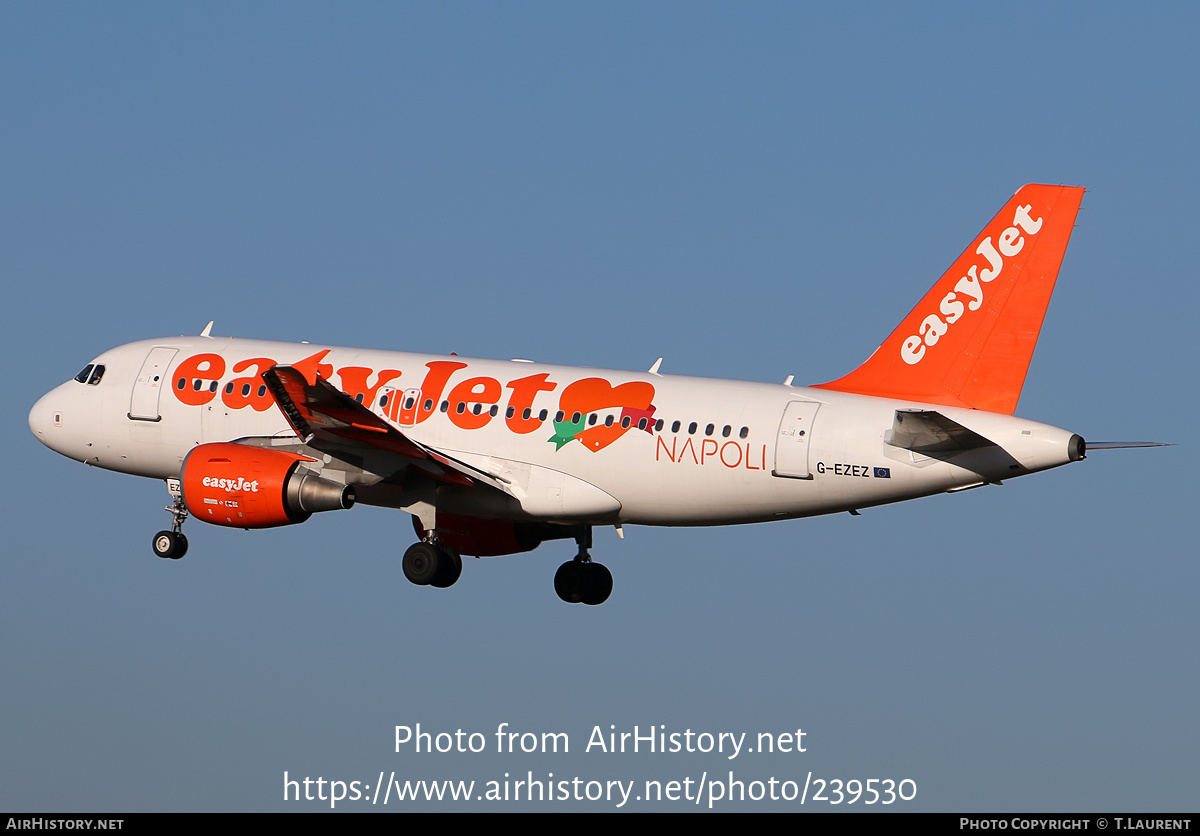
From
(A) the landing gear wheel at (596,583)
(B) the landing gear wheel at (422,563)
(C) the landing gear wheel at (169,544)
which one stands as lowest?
(B) the landing gear wheel at (422,563)

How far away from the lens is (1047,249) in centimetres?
3806

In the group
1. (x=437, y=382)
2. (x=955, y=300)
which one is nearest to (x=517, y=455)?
(x=437, y=382)

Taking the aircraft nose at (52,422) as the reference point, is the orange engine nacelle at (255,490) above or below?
below

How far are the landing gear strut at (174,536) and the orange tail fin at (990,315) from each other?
17205 mm

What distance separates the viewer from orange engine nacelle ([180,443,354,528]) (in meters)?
40.0

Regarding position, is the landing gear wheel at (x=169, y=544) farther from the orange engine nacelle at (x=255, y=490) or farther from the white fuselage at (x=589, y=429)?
the orange engine nacelle at (x=255, y=490)

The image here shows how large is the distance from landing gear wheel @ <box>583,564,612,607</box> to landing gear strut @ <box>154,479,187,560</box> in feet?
32.4

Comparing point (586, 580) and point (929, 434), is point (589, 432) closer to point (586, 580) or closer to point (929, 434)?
point (586, 580)

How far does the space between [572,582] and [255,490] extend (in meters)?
8.90

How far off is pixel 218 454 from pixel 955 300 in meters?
16.5

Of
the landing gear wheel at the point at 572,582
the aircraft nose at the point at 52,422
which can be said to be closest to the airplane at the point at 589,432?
the landing gear wheel at the point at 572,582

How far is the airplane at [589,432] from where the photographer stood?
3769 centimetres

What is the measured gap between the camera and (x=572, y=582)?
148ft

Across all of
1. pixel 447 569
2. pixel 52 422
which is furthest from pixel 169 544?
pixel 447 569
